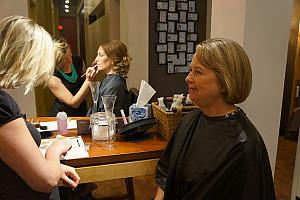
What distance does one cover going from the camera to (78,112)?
2.54 m

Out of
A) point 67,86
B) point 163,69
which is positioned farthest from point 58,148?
point 163,69

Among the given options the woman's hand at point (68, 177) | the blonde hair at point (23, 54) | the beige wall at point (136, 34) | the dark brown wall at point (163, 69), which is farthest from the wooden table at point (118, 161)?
the dark brown wall at point (163, 69)

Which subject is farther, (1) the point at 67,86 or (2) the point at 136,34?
(2) the point at 136,34

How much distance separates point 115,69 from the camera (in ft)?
7.41

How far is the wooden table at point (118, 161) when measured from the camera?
54.2 inches

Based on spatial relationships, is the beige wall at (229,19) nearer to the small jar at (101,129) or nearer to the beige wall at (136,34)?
the small jar at (101,129)

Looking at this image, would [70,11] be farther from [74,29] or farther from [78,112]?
[78,112]

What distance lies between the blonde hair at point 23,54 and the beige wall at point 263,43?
1154 millimetres

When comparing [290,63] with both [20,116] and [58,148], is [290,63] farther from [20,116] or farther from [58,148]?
[20,116]

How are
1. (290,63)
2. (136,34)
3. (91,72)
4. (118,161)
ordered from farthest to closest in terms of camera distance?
(290,63)
(136,34)
(91,72)
(118,161)

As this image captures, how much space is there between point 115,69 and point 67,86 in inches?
22.1

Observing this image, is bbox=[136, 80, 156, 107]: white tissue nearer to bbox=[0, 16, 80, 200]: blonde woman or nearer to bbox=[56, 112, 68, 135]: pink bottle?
bbox=[56, 112, 68, 135]: pink bottle

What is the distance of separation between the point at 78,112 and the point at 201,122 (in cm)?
148

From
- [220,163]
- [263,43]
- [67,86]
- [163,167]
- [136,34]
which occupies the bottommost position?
[163,167]
